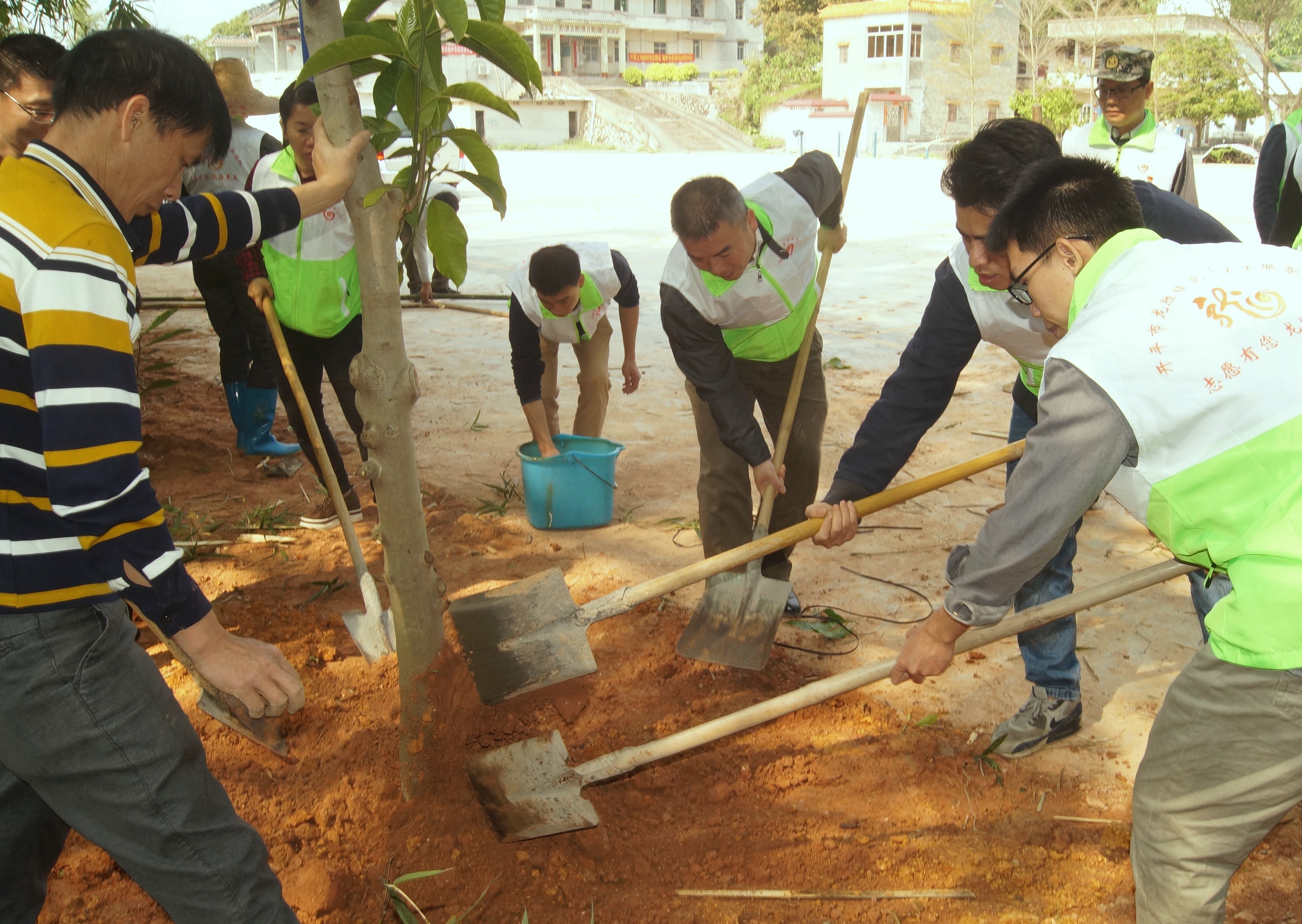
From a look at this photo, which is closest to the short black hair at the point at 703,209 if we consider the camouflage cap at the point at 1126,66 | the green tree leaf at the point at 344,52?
the green tree leaf at the point at 344,52

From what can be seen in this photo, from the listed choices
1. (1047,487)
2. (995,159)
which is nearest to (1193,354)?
(1047,487)

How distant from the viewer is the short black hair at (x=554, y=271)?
413 cm

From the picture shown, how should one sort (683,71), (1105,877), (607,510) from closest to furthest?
(1105,877), (607,510), (683,71)

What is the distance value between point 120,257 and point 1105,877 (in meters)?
2.46

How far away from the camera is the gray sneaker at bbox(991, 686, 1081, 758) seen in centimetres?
282

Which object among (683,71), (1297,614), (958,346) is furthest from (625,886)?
(683,71)

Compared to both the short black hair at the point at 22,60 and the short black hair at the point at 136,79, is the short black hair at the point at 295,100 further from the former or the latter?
→ the short black hair at the point at 136,79

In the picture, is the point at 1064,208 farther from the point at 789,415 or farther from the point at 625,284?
the point at 625,284

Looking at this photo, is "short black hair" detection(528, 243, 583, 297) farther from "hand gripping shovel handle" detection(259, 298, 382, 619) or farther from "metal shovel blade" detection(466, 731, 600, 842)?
"metal shovel blade" detection(466, 731, 600, 842)

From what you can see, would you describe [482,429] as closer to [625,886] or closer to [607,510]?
A: [607,510]

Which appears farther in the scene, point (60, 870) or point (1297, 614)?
point (60, 870)

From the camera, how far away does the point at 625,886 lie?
238 cm

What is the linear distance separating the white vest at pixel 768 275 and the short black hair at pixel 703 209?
0.13 metres

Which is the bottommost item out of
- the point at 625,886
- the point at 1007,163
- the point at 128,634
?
the point at 625,886
